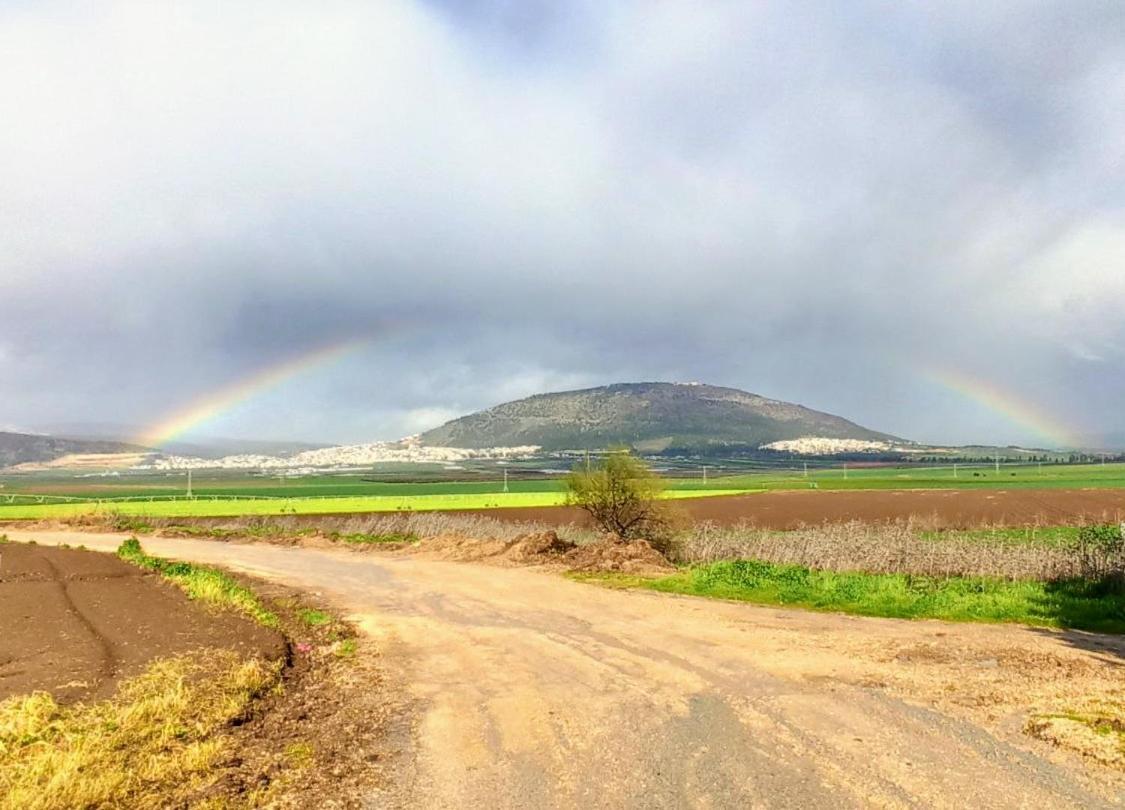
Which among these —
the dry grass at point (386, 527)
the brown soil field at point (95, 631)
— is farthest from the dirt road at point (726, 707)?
the dry grass at point (386, 527)

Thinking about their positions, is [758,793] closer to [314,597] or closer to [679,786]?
[679,786]

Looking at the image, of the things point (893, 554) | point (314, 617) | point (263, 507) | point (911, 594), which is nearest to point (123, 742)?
point (314, 617)

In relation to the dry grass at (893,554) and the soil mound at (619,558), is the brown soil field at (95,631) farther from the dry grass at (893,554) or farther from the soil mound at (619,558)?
the dry grass at (893,554)

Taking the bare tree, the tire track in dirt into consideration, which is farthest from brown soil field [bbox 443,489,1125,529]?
the tire track in dirt

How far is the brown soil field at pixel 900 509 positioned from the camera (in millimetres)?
61375

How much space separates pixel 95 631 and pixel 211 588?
6119mm

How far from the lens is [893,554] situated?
1029 inches

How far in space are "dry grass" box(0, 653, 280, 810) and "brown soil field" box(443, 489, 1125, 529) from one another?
135 feet

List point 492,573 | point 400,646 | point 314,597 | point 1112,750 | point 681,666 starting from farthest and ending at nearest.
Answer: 1. point 492,573
2. point 314,597
3. point 400,646
4. point 681,666
5. point 1112,750

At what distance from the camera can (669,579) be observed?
83.3 feet

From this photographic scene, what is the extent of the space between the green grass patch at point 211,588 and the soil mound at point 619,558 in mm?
12491

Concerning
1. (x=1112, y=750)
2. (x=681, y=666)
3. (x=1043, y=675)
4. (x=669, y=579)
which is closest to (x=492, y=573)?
(x=669, y=579)

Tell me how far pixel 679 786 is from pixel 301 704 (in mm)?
6836

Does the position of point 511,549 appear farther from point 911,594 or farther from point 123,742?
point 123,742
